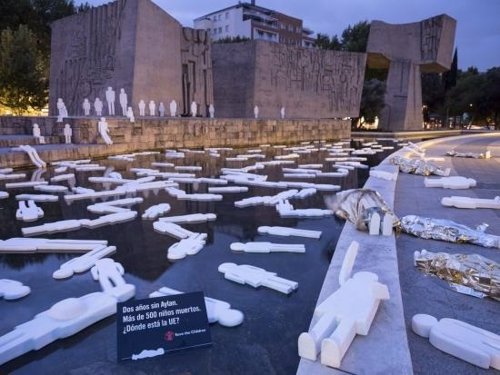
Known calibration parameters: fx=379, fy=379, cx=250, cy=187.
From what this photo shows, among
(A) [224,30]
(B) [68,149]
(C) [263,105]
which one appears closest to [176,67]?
(C) [263,105]

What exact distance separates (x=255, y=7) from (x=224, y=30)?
6178mm

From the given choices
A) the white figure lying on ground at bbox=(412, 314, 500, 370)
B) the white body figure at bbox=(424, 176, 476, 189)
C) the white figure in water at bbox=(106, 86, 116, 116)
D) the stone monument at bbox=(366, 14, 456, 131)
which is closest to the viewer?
the white figure lying on ground at bbox=(412, 314, 500, 370)

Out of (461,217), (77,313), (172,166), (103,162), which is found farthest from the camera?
(103,162)

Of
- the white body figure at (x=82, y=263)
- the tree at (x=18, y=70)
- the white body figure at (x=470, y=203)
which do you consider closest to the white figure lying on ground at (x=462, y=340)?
the white body figure at (x=82, y=263)

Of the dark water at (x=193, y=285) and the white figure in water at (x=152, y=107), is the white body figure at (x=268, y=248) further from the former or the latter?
the white figure in water at (x=152, y=107)

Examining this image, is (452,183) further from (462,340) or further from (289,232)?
(462,340)

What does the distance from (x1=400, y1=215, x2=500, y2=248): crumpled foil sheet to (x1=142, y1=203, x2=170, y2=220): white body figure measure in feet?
8.88

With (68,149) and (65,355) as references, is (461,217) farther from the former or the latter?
(68,149)

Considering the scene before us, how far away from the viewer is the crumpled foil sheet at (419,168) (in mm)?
7057

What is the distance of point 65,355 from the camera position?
6.41ft

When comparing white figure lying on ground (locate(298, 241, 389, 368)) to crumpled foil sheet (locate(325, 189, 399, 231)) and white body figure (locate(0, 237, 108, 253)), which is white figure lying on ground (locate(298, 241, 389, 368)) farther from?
white body figure (locate(0, 237, 108, 253))

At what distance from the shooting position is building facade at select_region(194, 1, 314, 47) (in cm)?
5872

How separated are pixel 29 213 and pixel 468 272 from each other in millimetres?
4508

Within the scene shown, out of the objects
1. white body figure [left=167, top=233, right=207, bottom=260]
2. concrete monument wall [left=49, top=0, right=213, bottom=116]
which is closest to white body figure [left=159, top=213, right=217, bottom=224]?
white body figure [left=167, top=233, right=207, bottom=260]
